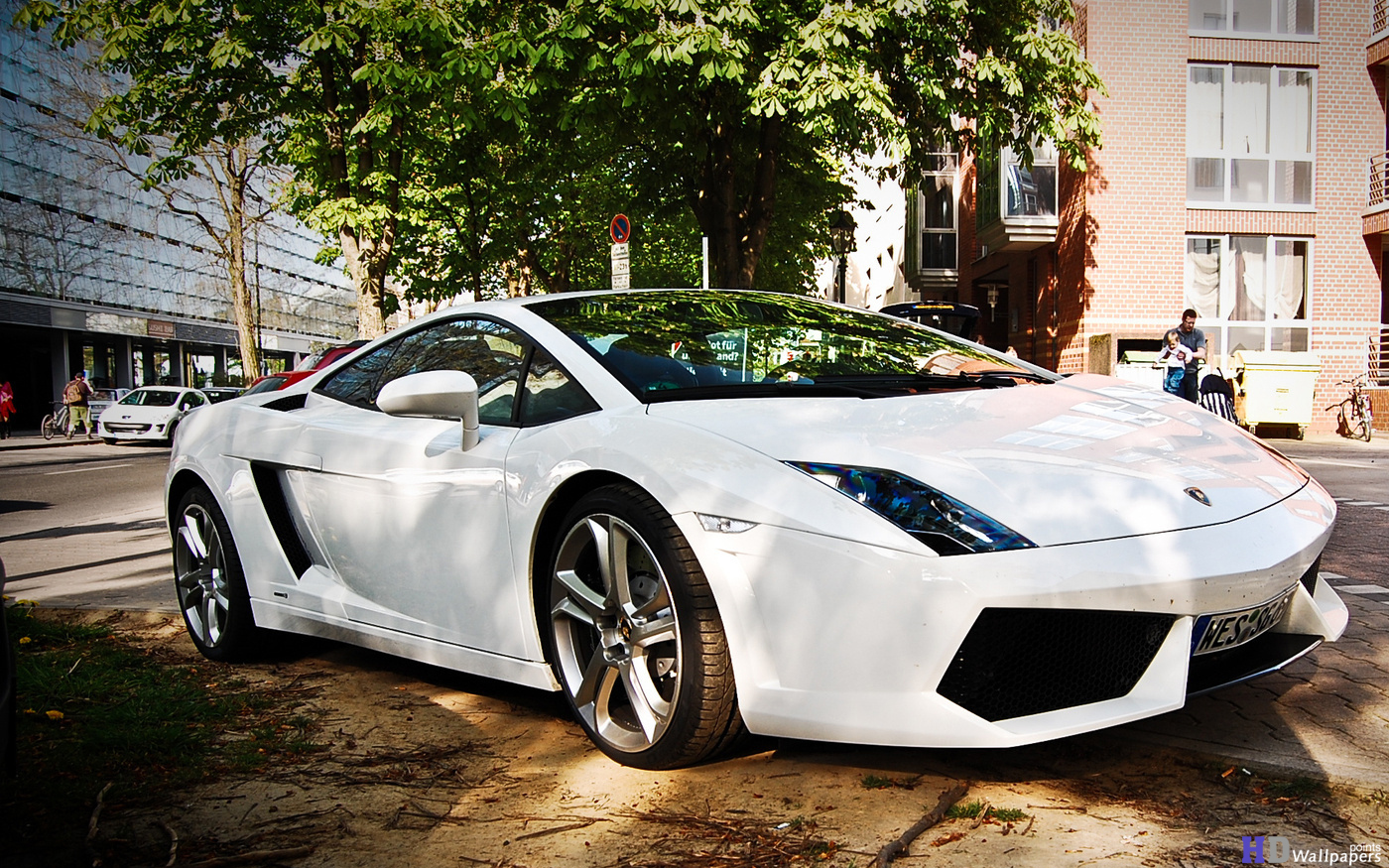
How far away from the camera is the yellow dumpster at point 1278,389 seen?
19.3 metres

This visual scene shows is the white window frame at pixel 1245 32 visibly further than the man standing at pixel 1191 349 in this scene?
Yes

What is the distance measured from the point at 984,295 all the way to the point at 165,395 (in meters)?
20.9

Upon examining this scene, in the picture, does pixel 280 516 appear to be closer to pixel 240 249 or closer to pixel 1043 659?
pixel 1043 659

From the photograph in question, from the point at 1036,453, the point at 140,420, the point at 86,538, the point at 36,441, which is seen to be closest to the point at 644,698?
the point at 1036,453

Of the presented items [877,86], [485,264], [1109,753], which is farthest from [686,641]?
[485,264]

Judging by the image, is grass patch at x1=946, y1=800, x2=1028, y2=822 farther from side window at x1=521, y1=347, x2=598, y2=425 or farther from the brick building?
the brick building

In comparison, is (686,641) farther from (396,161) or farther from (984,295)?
(984,295)

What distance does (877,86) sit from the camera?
42.4 feet

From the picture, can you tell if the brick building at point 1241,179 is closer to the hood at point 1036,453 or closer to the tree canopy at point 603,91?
the tree canopy at point 603,91

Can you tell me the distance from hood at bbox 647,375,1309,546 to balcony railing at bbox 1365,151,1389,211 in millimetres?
23022

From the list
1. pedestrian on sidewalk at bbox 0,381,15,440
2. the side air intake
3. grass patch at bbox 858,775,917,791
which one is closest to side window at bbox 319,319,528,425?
the side air intake

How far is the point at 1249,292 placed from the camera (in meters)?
22.5

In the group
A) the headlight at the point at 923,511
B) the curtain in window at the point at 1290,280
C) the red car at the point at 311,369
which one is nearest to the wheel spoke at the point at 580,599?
the headlight at the point at 923,511

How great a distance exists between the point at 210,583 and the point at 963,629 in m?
2.98
